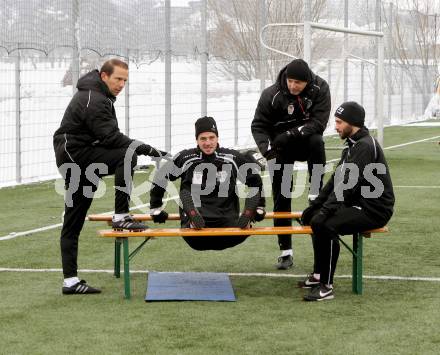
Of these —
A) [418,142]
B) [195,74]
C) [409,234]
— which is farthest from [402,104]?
[409,234]

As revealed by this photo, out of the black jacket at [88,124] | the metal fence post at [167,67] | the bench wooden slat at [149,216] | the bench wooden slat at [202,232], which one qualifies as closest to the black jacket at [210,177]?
the bench wooden slat at [149,216]

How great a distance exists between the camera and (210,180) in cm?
839

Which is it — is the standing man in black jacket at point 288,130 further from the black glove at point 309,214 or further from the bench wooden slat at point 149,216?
the black glove at point 309,214

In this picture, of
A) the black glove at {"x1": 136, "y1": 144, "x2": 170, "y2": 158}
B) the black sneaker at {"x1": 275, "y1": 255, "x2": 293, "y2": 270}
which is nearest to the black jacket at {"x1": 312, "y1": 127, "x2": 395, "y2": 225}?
the black glove at {"x1": 136, "y1": 144, "x2": 170, "y2": 158}

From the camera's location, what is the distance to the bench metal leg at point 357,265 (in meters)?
7.98

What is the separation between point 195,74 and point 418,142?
7.60 m

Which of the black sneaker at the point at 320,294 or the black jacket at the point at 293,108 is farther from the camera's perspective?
the black jacket at the point at 293,108

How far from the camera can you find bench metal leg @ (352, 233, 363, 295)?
26.2 feet

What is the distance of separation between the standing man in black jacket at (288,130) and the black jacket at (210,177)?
73 cm

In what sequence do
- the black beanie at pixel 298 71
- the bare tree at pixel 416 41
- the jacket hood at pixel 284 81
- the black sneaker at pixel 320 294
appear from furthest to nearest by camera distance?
the bare tree at pixel 416 41, the jacket hood at pixel 284 81, the black beanie at pixel 298 71, the black sneaker at pixel 320 294

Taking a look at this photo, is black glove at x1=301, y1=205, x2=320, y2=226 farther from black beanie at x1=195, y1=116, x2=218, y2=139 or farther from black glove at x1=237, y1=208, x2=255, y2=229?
black beanie at x1=195, y1=116, x2=218, y2=139

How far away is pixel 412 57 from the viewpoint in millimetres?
42500

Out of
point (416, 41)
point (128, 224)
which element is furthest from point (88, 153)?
point (416, 41)

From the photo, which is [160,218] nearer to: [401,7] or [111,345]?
[111,345]
